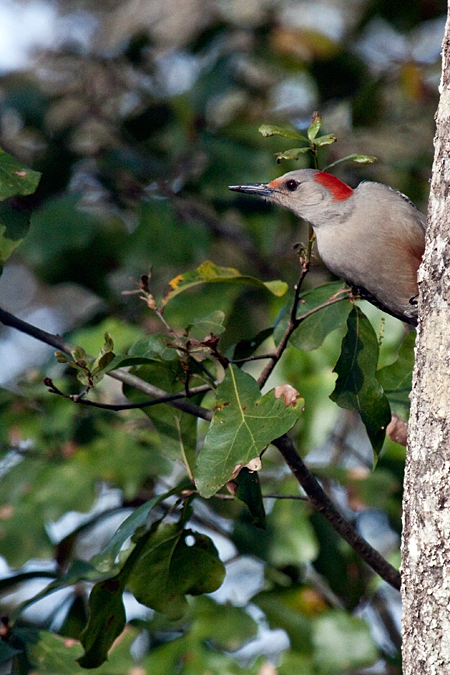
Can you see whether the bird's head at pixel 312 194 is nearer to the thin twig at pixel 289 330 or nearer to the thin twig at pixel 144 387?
the thin twig at pixel 289 330

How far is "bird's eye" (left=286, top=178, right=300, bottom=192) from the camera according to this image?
10.3 ft

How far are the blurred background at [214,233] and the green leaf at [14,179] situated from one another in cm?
9

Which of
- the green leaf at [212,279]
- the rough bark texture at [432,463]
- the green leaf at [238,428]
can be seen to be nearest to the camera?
the rough bark texture at [432,463]

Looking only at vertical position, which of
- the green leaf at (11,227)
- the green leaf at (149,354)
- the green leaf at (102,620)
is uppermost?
the green leaf at (11,227)

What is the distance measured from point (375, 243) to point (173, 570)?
1.35m

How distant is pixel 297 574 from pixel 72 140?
124 inches

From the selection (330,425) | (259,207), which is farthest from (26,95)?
(330,425)

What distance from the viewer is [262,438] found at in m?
1.84

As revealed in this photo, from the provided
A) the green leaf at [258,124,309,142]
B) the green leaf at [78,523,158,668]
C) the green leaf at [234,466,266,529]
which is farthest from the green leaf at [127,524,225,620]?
the green leaf at [258,124,309,142]

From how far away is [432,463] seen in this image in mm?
1615

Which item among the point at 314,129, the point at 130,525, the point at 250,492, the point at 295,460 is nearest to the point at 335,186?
the point at 314,129

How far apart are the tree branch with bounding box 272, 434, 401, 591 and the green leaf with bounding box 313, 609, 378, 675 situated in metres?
1.12

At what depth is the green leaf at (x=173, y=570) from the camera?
220cm

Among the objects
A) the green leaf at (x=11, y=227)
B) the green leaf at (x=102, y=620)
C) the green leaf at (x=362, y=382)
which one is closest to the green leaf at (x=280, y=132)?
the green leaf at (x=362, y=382)
